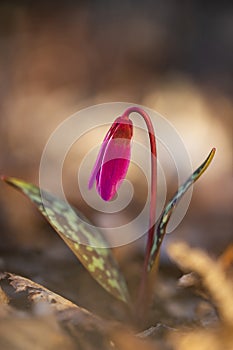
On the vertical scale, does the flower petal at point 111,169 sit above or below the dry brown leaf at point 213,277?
above

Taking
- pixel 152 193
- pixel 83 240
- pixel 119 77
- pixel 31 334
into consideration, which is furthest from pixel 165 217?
pixel 119 77

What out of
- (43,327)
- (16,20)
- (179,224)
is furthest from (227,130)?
(43,327)

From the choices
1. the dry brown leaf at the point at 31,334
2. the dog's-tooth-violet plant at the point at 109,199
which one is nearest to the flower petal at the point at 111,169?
the dog's-tooth-violet plant at the point at 109,199

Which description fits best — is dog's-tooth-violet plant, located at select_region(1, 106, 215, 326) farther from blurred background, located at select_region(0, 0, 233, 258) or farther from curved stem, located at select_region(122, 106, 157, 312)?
blurred background, located at select_region(0, 0, 233, 258)

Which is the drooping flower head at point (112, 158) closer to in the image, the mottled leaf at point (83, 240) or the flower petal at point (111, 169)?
the flower petal at point (111, 169)

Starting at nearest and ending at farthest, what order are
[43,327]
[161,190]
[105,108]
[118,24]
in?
[43,327] < [161,190] < [105,108] < [118,24]

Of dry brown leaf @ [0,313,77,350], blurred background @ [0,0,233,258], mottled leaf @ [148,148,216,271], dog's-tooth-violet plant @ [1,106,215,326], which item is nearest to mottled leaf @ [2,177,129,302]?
dog's-tooth-violet plant @ [1,106,215,326]

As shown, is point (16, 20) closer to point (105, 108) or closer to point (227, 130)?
point (105, 108)

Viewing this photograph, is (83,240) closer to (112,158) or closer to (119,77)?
(112,158)
